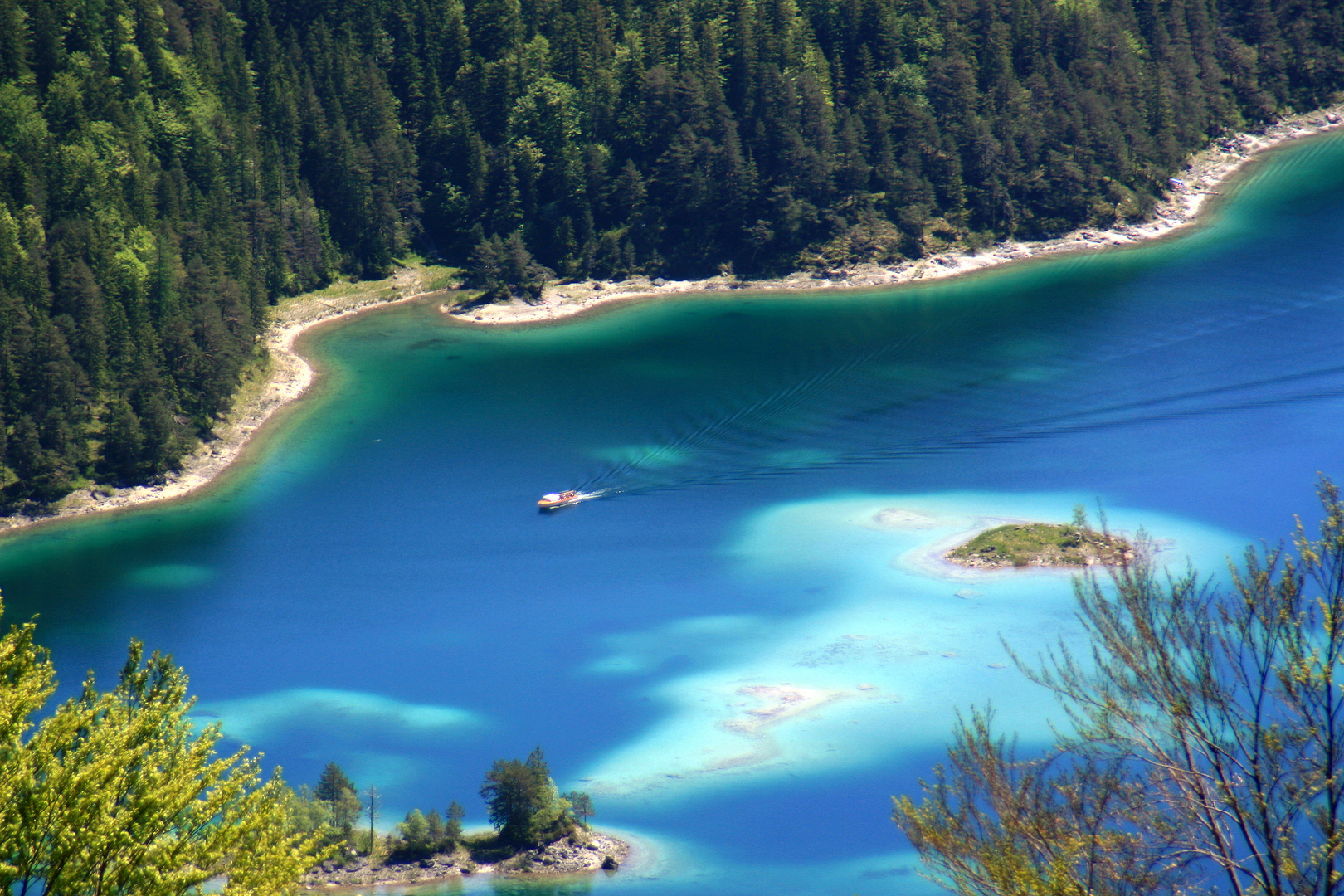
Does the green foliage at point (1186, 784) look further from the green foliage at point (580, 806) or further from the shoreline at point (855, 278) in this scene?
the shoreline at point (855, 278)

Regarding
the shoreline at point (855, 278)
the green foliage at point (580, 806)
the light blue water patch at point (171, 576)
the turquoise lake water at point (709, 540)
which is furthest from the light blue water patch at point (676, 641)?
the shoreline at point (855, 278)

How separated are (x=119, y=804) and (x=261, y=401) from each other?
7214 cm

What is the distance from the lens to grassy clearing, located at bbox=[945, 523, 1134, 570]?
57062 millimetres

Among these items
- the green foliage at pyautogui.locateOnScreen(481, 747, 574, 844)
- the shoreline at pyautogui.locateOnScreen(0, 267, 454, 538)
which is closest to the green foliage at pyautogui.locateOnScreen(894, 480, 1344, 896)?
the green foliage at pyautogui.locateOnScreen(481, 747, 574, 844)

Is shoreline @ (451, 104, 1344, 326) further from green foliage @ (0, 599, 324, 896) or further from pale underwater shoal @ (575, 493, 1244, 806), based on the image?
green foliage @ (0, 599, 324, 896)

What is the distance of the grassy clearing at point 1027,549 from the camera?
5706 centimetres

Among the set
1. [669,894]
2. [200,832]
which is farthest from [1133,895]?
[669,894]

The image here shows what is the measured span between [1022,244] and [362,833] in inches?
3343

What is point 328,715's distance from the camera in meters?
49.1

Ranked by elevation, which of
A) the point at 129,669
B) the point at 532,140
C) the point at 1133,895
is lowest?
the point at 1133,895

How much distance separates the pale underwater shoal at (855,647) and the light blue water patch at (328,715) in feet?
23.7

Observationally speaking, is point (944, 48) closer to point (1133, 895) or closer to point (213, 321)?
point (213, 321)

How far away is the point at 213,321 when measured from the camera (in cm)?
7856

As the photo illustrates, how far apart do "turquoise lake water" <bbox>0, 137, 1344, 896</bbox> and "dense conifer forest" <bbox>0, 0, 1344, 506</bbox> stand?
14.9 m
